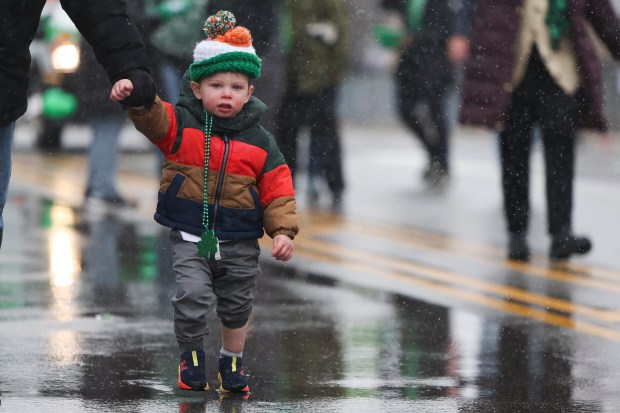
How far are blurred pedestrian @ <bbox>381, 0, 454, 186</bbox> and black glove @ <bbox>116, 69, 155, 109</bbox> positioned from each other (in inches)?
322

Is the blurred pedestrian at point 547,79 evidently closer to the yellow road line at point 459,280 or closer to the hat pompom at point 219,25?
the yellow road line at point 459,280

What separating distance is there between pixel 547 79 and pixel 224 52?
4179mm

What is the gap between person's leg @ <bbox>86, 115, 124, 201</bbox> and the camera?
39.2 ft

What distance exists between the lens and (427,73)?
1477 centimetres

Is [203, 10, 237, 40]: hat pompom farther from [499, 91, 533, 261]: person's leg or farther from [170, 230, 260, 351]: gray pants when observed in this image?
[499, 91, 533, 261]: person's leg

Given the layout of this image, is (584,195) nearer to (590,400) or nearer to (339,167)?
(339,167)

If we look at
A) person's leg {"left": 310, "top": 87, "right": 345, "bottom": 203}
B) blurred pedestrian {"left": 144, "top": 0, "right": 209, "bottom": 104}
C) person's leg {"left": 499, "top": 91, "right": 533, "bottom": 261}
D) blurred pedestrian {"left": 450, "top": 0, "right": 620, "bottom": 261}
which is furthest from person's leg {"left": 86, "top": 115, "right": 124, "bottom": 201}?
blurred pedestrian {"left": 450, "top": 0, "right": 620, "bottom": 261}

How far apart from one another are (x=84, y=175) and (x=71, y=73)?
924mm

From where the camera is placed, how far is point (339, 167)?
12.8 m

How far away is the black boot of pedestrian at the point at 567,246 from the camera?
9531mm

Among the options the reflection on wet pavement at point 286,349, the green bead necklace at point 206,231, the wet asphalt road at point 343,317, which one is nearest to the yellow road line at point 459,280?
the wet asphalt road at point 343,317

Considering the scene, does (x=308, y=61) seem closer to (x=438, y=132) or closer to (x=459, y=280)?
(x=438, y=132)

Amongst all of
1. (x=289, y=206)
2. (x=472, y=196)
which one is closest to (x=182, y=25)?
(x=472, y=196)

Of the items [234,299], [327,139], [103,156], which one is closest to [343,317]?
[234,299]
